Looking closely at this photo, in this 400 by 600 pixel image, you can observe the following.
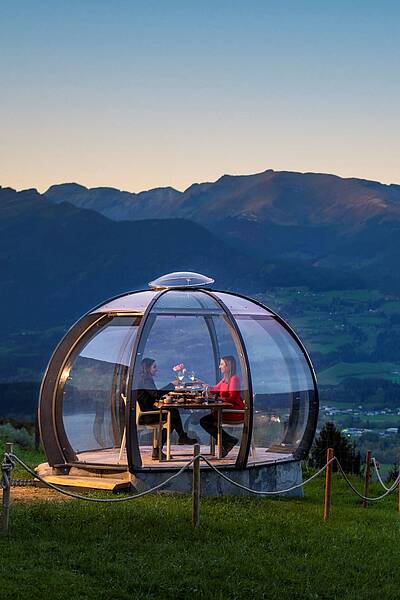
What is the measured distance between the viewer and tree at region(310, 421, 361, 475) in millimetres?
24938

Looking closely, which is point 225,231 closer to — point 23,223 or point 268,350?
point 23,223

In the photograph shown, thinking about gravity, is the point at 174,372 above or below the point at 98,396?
above

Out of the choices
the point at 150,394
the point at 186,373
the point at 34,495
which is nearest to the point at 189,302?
the point at 186,373

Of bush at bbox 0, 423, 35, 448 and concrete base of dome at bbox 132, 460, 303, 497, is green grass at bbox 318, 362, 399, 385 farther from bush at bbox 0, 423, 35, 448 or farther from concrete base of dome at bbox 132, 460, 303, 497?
concrete base of dome at bbox 132, 460, 303, 497

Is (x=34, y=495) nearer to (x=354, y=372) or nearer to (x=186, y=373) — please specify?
(x=186, y=373)

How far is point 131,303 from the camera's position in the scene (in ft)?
56.1

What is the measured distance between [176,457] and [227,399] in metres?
1.20

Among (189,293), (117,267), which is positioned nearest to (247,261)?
(117,267)

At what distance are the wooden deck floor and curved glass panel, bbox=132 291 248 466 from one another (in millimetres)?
21

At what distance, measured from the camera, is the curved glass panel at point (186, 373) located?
1627cm

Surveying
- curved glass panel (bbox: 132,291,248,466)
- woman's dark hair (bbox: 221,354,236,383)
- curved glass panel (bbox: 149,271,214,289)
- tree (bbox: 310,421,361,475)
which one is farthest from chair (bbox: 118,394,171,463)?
tree (bbox: 310,421,361,475)

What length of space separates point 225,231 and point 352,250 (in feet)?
73.0

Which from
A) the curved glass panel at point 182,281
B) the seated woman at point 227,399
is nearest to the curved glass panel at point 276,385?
the seated woman at point 227,399

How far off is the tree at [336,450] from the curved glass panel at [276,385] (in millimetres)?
7084
